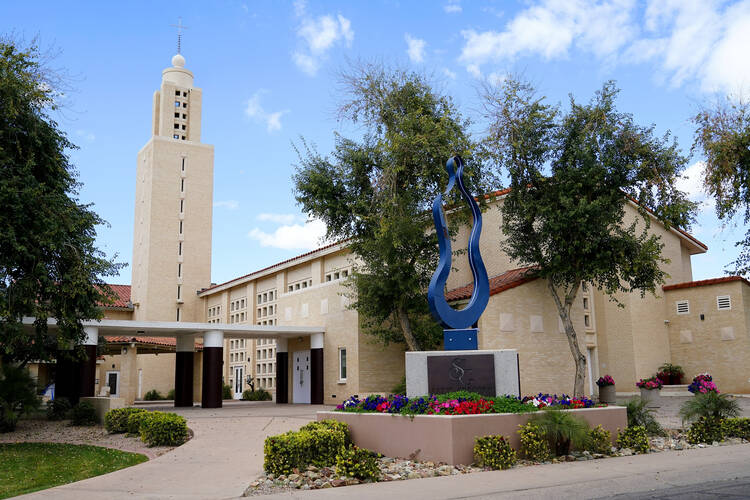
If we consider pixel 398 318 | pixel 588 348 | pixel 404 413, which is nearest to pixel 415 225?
pixel 398 318

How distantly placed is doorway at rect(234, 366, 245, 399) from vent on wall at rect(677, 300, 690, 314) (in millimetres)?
26519

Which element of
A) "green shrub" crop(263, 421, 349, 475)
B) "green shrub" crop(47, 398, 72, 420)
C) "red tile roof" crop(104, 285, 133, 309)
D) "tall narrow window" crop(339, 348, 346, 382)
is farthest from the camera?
"red tile roof" crop(104, 285, 133, 309)

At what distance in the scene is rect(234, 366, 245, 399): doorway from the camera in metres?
43.3

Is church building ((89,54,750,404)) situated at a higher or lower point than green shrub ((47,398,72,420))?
higher

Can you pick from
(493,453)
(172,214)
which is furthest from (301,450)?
(172,214)

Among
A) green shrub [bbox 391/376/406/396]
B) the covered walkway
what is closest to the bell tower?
the covered walkway

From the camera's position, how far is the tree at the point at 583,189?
23.1 meters

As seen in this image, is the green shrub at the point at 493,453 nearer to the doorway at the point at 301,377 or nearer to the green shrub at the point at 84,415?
the green shrub at the point at 84,415

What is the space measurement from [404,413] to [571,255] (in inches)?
559

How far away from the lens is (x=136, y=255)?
49656 mm

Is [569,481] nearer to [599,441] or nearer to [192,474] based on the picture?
[599,441]

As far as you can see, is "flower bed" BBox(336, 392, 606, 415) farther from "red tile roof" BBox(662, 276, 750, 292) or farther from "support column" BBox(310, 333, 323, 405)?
"red tile roof" BBox(662, 276, 750, 292)

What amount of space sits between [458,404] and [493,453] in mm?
1083

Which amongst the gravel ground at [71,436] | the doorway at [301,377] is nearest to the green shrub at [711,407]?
the gravel ground at [71,436]
